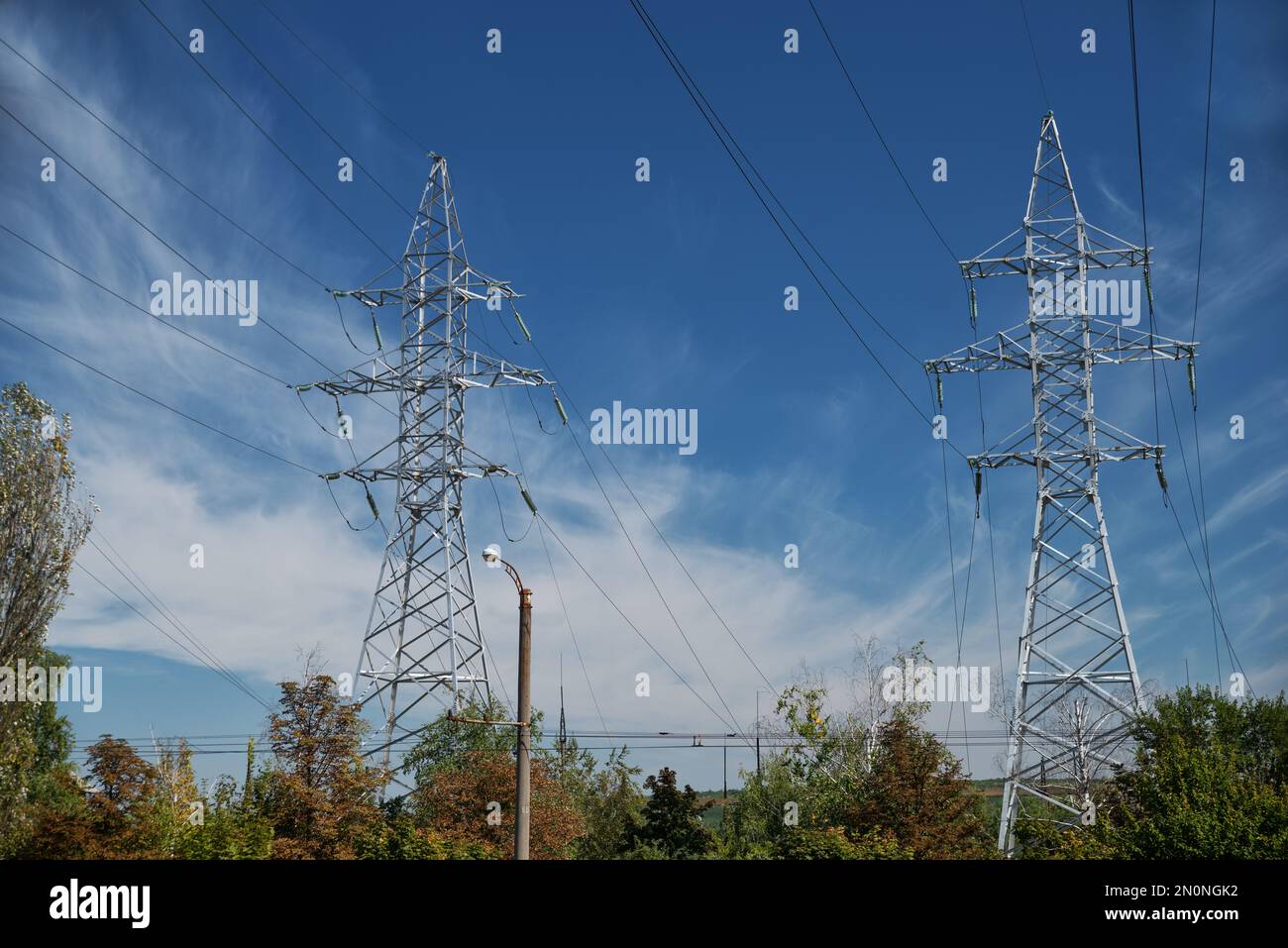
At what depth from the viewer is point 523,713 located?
22438 mm

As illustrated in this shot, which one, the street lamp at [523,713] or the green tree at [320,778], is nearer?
the street lamp at [523,713]

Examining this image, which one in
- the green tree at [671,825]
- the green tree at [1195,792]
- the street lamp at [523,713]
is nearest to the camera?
the street lamp at [523,713]

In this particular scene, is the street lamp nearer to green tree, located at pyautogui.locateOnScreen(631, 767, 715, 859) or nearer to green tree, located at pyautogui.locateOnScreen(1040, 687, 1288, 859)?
green tree, located at pyautogui.locateOnScreen(1040, 687, 1288, 859)

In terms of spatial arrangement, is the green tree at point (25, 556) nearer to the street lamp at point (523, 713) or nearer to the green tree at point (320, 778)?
the green tree at point (320, 778)

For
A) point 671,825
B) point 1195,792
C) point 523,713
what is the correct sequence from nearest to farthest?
point 523,713 < point 1195,792 < point 671,825

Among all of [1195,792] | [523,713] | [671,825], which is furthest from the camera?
[671,825]

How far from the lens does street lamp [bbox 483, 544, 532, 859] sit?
839 inches

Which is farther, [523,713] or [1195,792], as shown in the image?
[1195,792]

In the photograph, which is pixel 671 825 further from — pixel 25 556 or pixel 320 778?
pixel 25 556

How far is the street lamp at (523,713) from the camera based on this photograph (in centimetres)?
2131

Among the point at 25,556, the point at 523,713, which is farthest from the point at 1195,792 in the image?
the point at 25,556

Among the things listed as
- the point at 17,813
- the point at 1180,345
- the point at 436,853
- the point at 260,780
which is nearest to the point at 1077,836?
the point at 1180,345

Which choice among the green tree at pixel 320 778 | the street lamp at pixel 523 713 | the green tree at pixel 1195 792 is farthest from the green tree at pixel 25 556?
the green tree at pixel 1195 792
